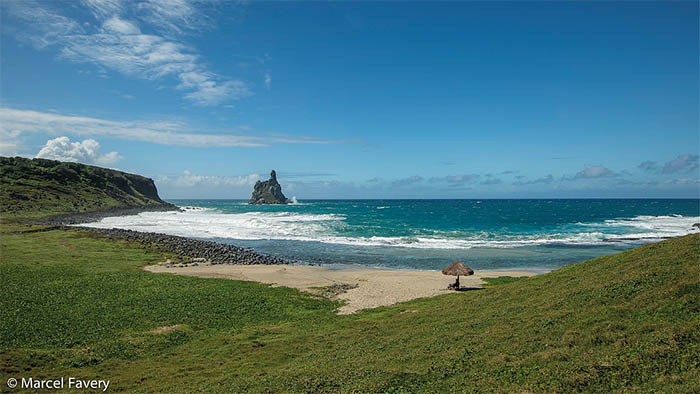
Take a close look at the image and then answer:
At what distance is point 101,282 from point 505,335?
959 inches

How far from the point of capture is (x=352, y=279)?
2998 centimetres

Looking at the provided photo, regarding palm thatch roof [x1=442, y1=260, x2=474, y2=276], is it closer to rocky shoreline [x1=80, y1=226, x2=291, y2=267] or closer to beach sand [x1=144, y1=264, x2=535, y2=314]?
beach sand [x1=144, y1=264, x2=535, y2=314]

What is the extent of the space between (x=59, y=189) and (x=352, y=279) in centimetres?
12746

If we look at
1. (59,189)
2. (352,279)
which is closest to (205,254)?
(352,279)

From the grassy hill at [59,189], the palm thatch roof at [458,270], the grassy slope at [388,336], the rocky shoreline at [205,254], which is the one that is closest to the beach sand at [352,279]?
the palm thatch roof at [458,270]

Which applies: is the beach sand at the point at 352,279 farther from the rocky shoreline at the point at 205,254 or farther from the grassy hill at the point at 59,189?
the grassy hill at the point at 59,189

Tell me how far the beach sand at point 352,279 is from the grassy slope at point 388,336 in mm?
2726

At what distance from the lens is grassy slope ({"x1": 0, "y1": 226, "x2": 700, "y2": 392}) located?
8484 millimetres

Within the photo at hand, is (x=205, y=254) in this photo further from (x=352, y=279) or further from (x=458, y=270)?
(x=458, y=270)

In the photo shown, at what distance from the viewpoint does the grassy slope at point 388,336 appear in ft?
27.8

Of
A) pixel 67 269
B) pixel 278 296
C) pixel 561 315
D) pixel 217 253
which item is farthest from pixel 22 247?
pixel 561 315

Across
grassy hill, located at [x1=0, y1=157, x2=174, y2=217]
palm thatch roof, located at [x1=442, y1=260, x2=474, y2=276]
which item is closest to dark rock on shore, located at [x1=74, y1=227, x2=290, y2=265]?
palm thatch roof, located at [x1=442, y1=260, x2=474, y2=276]

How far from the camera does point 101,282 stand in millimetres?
23062

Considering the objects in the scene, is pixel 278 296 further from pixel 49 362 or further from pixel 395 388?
pixel 395 388
